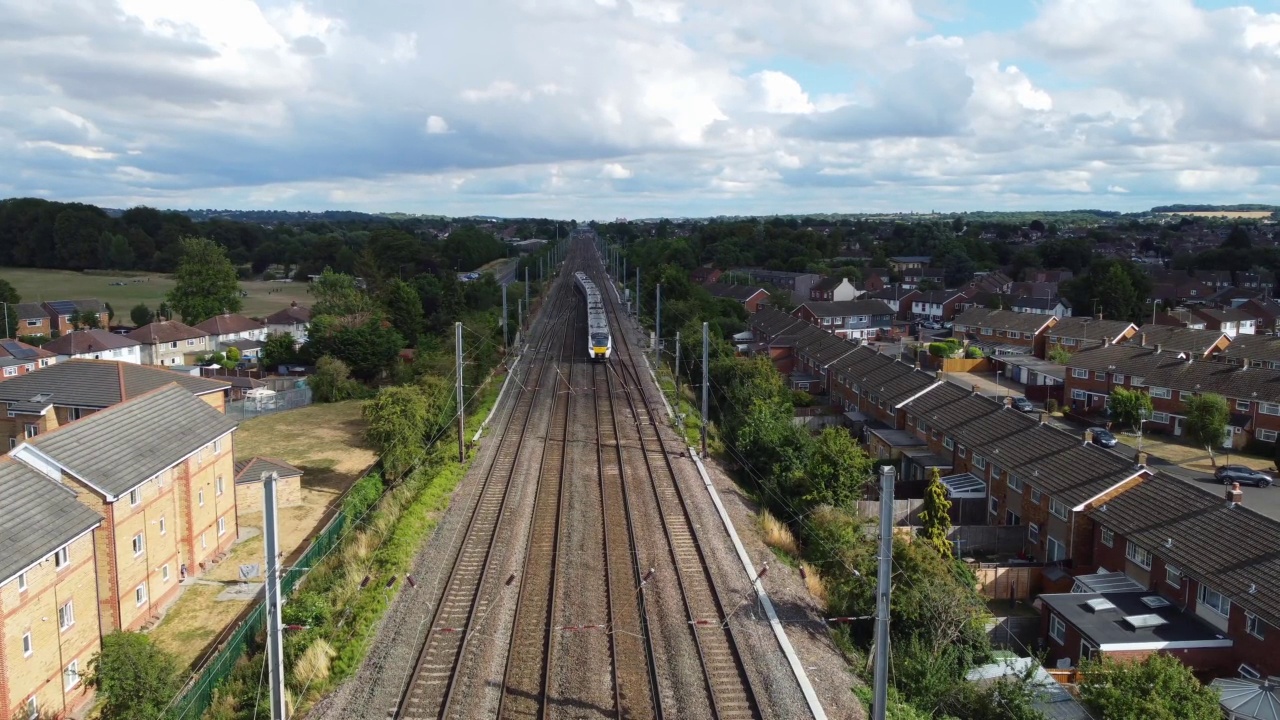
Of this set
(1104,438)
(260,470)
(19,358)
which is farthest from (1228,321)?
(19,358)

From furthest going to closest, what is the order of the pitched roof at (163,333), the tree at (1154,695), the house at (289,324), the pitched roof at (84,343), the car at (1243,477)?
the house at (289,324)
the pitched roof at (163,333)
the pitched roof at (84,343)
the car at (1243,477)
the tree at (1154,695)

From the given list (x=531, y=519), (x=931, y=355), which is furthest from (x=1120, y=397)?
(x=531, y=519)

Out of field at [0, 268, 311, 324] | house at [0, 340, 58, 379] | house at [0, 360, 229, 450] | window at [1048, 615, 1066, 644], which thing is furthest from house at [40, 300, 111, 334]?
window at [1048, 615, 1066, 644]

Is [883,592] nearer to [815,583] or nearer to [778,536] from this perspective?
[815,583]

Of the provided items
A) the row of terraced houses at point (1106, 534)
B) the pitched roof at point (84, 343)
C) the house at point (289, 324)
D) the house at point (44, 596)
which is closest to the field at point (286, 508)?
the house at point (44, 596)

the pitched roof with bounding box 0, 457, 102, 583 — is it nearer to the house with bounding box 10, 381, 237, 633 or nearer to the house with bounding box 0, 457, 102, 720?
the house with bounding box 0, 457, 102, 720

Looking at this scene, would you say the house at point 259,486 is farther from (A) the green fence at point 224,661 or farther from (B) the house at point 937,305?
(B) the house at point 937,305
